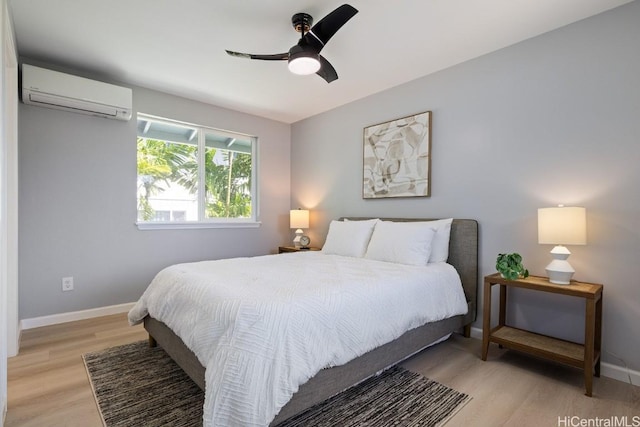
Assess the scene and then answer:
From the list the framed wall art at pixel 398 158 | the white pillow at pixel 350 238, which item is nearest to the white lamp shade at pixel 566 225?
the framed wall art at pixel 398 158

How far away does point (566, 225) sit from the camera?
198 centimetres

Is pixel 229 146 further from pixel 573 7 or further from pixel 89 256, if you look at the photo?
pixel 573 7

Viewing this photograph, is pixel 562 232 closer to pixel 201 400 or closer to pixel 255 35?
pixel 201 400

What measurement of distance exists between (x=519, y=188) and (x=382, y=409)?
76.2 inches

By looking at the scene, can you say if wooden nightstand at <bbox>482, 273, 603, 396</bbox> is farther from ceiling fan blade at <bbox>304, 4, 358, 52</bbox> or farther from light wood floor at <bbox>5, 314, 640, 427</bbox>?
ceiling fan blade at <bbox>304, 4, 358, 52</bbox>

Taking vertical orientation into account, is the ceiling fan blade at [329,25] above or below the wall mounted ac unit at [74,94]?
above

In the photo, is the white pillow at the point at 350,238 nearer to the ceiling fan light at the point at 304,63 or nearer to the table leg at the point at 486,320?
the table leg at the point at 486,320

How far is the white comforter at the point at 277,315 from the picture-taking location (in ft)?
4.23

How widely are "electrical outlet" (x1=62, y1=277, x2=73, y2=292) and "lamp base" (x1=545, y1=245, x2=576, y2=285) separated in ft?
13.3

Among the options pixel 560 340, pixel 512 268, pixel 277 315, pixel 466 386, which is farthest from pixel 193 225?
pixel 560 340

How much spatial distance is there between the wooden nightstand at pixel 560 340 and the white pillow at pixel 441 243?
0.45m

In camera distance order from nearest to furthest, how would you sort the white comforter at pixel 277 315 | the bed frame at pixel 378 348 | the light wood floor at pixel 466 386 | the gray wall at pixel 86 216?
the white comforter at pixel 277 315 → the bed frame at pixel 378 348 → the light wood floor at pixel 466 386 → the gray wall at pixel 86 216

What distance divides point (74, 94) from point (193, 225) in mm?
1693

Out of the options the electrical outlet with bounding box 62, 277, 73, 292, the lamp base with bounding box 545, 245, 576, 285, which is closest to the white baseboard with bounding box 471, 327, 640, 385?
the lamp base with bounding box 545, 245, 576, 285
